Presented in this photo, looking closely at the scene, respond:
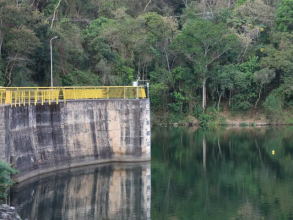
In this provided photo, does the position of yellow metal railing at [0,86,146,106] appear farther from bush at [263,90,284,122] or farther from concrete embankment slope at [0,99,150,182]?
bush at [263,90,284,122]

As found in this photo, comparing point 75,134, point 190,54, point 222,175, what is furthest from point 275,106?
point 75,134

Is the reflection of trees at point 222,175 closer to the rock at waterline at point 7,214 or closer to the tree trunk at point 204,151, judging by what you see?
the tree trunk at point 204,151

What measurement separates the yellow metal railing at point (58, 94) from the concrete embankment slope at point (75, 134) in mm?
683

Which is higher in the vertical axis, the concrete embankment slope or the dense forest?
the dense forest

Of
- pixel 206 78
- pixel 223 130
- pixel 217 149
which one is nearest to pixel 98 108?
pixel 217 149

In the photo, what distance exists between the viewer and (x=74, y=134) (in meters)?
39.3

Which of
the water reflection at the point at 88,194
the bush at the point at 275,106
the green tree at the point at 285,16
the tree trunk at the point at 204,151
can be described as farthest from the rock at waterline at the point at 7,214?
the green tree at the point at 285,16

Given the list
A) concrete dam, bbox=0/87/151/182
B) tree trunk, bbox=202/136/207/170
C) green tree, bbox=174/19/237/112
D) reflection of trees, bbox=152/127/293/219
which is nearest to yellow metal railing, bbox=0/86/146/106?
concrete dam, bbox=0/87/151/182

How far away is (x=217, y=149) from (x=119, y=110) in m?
12.7

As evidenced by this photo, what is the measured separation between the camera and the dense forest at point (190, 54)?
65875 mm

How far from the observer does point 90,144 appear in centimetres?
4028

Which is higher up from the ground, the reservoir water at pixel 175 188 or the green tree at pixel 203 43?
the green tree at pixel 203 43

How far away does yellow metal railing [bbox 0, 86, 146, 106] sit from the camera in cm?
3459

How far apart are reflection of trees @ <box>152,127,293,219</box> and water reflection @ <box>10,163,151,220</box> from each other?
1.11 metres
